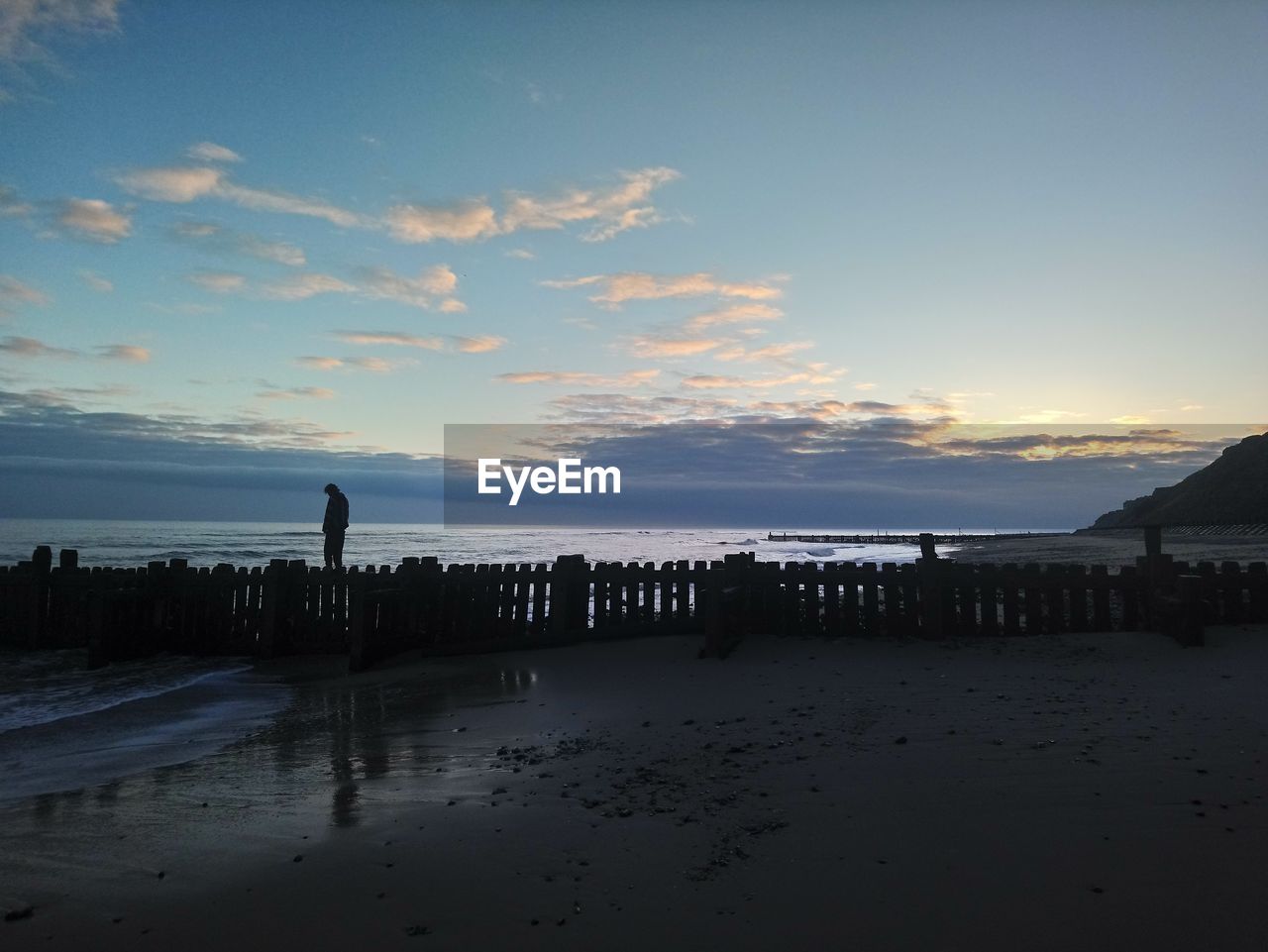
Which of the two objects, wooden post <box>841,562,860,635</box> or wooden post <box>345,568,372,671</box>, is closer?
wooden post <box>841,562,860,635</box>

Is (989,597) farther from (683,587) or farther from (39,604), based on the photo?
(39,604)

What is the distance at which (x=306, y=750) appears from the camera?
7531mm

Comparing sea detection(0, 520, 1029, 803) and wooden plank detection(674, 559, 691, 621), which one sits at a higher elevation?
wooden plank detection(674, 559, 691, 621)

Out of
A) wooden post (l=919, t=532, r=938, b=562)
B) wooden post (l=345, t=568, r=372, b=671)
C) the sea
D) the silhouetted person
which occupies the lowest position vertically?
the sea

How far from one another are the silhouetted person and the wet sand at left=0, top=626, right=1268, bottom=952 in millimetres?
8355

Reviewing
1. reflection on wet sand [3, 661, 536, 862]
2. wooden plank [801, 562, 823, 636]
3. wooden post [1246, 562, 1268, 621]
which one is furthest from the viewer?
wooden plank [801, 562, 823, 636]

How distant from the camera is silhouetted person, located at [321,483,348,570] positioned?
16344mm

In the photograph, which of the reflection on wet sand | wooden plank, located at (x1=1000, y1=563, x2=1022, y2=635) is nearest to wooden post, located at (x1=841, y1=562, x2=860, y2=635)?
wooden plank, located at (x1=1000, y1=563, x2=1022, y2=635)

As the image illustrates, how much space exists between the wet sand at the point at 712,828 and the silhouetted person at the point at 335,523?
836cm

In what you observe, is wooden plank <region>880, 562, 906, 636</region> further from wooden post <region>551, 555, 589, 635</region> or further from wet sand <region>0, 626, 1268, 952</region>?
wooden post <region>551, 555, 589, 635</region>

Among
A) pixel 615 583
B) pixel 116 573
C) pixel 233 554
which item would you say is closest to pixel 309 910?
pixel 615 583

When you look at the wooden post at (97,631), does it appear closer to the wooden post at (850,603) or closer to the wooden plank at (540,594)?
the wooden plank at (540,594)

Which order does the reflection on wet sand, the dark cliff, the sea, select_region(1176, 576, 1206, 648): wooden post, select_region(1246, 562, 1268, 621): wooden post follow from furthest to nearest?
the dark cliff, select_region(1246, 562, 1268, 621): wooden post, select_region(1176, 576, 1206, 648): wooden post, the sea, the reflection on wet sand

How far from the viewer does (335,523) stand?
16594mm
